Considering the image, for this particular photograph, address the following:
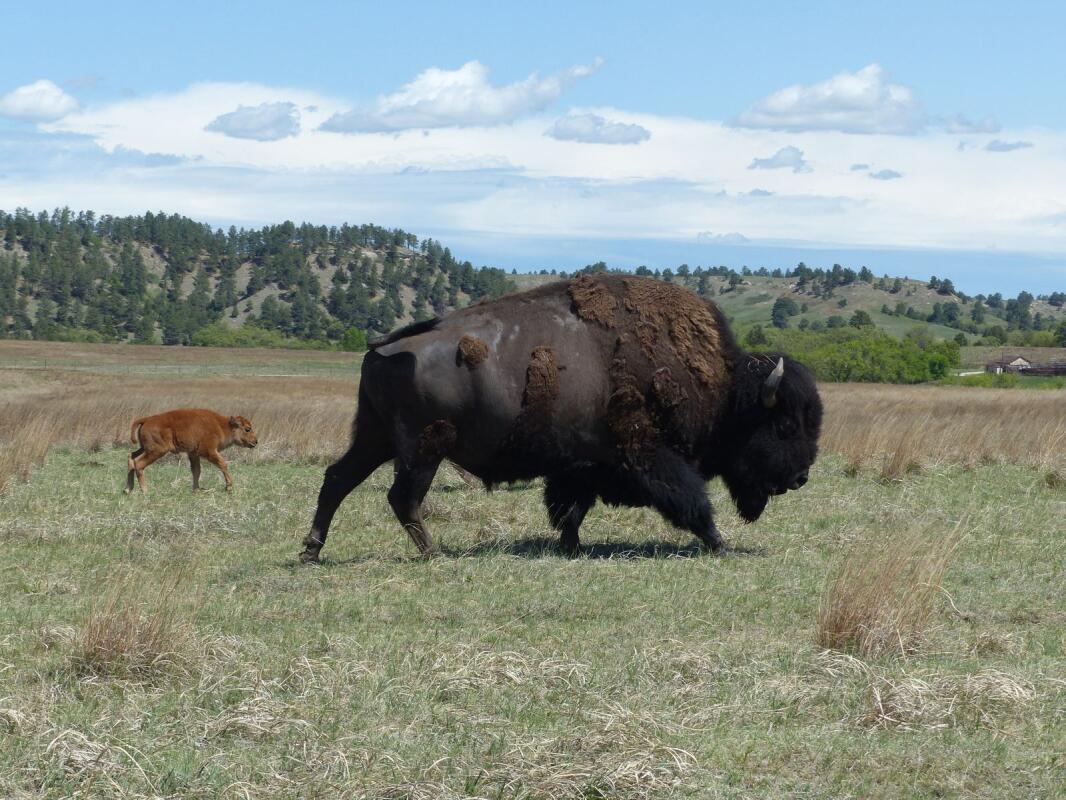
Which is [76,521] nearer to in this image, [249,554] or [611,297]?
[249,554]

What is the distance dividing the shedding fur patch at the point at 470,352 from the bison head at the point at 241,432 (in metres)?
9.21

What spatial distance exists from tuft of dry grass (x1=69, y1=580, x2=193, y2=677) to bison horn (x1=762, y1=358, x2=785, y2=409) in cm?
649

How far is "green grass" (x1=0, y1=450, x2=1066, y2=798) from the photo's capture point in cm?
543

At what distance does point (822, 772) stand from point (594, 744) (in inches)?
39.2

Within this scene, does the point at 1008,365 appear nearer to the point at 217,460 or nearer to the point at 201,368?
the point at 201,368

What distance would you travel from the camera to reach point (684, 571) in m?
10.6

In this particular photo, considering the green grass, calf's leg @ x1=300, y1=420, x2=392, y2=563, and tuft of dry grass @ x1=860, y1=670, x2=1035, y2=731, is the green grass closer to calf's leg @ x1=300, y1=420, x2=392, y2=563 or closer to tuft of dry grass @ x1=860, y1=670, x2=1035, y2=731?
tuft of dry grass @ x1=860, y1=670, x2=1035, y2=731

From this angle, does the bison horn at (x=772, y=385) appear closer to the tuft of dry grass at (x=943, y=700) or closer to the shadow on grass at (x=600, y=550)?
the shadow on grass at (x=600, y=550)

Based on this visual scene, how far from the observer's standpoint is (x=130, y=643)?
22.8 ft

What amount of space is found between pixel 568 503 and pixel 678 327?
6.45ft

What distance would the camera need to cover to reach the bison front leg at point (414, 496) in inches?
449

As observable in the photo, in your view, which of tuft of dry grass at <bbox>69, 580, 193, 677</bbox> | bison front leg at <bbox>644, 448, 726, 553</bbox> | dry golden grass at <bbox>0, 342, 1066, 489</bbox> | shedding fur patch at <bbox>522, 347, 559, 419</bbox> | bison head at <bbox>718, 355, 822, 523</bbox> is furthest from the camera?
dry golden grass at <bbox>0, 342, 1066, 489</bbox>

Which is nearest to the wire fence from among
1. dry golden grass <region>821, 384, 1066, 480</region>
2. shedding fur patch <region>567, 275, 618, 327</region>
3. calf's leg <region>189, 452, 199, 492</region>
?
dry golden grass <region>821, 384, 1066, 480</region>

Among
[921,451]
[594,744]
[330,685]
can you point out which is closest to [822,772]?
[594,744]
